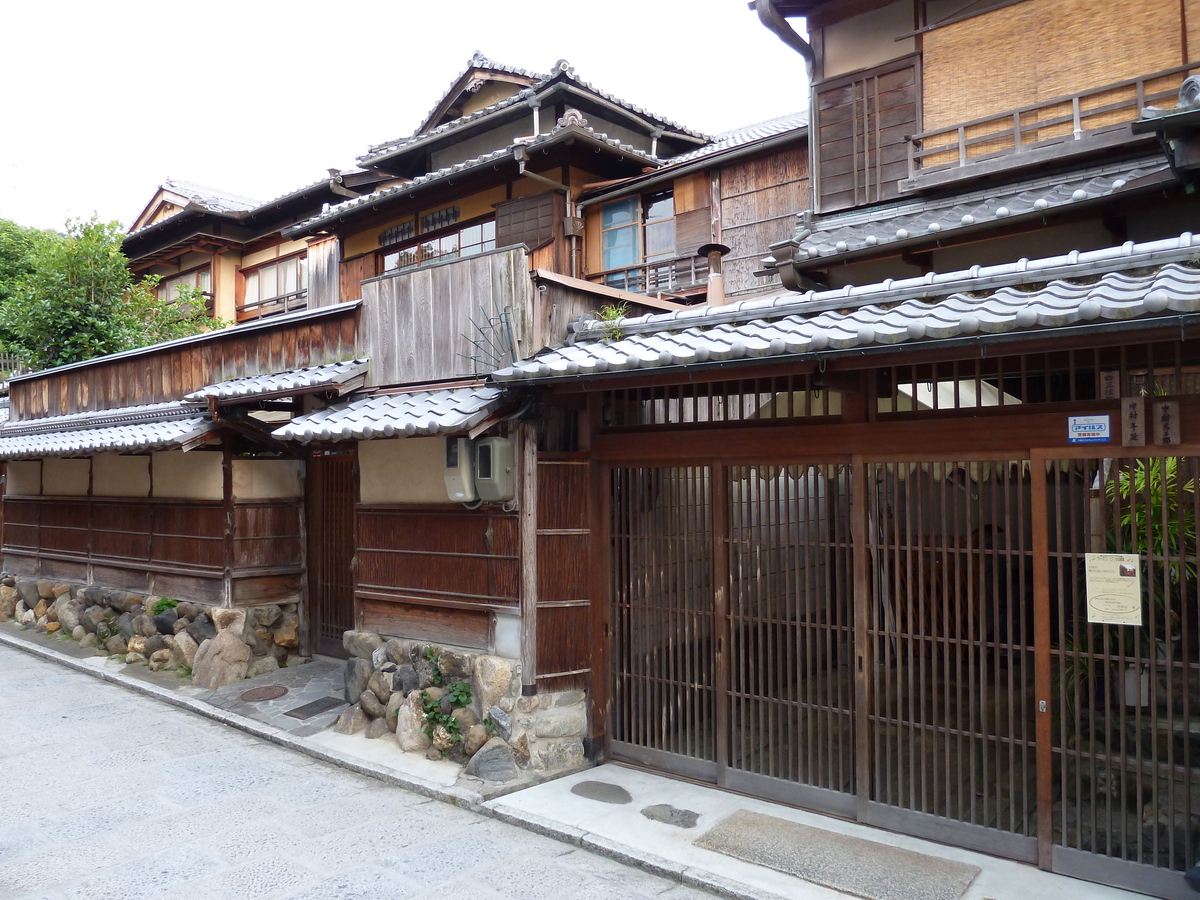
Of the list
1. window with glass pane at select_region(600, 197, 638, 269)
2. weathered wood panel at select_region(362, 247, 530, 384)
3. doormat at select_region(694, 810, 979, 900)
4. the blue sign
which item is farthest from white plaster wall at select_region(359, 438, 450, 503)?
window with glass pane at select_region(600, 197, 638, 269)

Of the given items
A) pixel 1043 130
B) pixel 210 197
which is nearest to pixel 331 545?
pixel 1043 130

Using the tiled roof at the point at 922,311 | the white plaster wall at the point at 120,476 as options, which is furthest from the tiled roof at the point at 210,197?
the tiled roof at the point at 922,311

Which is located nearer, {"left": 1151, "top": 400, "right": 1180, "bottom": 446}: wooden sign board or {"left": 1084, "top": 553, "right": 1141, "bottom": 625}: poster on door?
{"left": 1151, "top": 400, "right": 1180, "bottom": 446}: wooden sign board

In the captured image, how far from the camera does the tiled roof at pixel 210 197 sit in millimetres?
27450

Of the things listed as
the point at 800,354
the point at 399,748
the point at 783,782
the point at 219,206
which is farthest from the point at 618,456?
the point at 219,206

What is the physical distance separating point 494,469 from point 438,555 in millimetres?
1623

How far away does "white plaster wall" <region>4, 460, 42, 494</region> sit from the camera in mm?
17328

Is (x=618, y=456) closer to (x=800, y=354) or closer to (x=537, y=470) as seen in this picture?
(x=537, y=470)

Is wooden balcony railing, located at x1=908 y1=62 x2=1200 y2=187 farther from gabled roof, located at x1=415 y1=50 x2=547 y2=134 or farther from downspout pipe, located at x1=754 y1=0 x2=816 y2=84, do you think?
gabled roof, located at x1=415 y1=50 x2=547 y2=134

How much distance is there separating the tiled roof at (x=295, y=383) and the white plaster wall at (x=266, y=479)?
1361 mm

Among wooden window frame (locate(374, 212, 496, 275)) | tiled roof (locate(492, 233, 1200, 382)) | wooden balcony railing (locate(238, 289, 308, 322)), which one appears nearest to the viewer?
tiled roof (locate(492, 233, 1200, 382))

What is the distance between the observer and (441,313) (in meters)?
9.12

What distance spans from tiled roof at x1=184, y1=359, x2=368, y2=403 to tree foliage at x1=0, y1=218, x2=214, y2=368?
36.1 feet

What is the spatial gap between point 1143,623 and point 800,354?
3.17m
